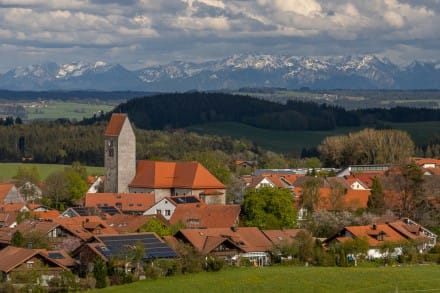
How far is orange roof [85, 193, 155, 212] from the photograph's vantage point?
90.1 meters

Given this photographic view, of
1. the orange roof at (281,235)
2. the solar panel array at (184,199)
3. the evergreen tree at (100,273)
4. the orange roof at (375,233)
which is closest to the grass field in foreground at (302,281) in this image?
the evergreen tree at (100,273)

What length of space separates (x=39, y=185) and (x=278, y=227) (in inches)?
1464

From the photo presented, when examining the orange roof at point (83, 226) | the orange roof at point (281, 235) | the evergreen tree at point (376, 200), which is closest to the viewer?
the orange roof at point (281, 235)

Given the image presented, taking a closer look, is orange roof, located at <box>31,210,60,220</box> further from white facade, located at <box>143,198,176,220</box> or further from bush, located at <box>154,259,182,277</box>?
bush, located at <box>154,259,182,277</box>

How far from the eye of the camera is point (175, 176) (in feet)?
319

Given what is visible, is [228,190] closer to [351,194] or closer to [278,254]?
[351,194]

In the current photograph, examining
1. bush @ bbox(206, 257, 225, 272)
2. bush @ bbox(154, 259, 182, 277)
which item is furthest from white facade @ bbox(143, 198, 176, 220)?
bush @ bbox(154, 259, 182, 277)

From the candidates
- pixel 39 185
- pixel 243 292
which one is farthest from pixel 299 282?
pixel 39 185

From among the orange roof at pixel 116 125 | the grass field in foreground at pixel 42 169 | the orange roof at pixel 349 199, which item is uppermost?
the orange roof at pixel 116 125

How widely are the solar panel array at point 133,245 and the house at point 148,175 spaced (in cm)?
2953

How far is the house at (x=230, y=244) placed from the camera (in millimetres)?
64188

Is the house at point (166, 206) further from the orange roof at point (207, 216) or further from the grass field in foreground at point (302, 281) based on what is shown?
the grass field in foreground at point (302, 281)

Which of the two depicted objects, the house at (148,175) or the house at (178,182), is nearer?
the house at (178,182)

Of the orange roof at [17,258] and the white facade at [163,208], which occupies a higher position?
the orange roof at [17,258]
